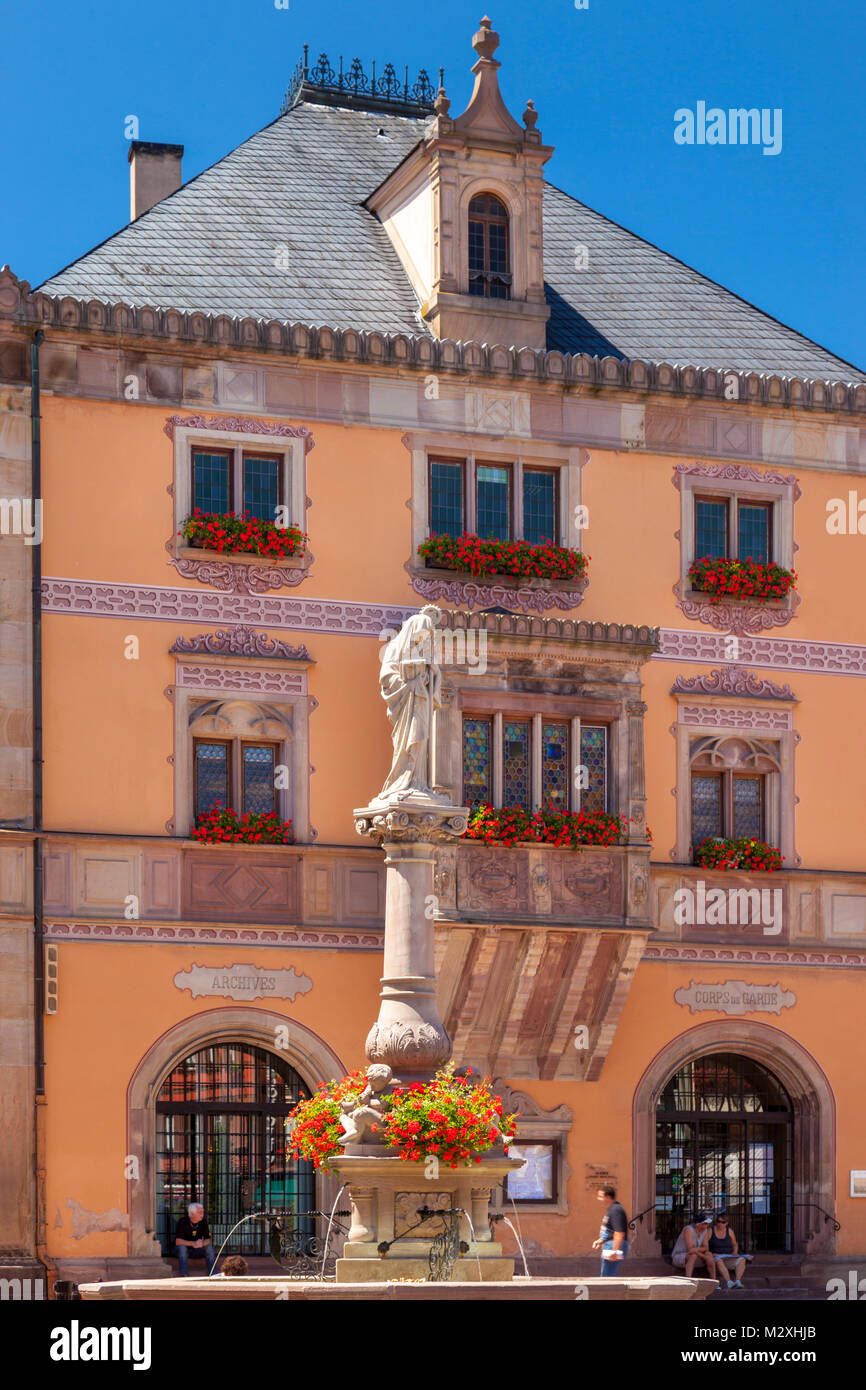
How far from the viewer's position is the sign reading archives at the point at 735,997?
31.8m

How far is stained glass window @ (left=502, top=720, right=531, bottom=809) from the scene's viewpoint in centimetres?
3064

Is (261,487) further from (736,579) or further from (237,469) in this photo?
(736,579)

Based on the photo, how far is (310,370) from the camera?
3128 centimetres

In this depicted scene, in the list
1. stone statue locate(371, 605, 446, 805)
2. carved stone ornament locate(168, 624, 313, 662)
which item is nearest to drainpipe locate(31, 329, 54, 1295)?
carved stone ornament locate(168, 624, 313, 662)

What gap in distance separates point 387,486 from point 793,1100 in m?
9.68

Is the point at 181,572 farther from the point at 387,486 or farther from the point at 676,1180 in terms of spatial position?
the point at 676,1180

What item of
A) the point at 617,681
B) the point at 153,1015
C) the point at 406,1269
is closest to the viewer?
the point at 406,1269

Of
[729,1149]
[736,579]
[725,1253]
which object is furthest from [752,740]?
[725,1253]

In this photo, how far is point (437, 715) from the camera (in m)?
30.0

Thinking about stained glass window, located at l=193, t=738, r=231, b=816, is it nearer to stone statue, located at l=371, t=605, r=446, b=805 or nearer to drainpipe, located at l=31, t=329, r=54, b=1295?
drainpipe, located at l=31, t=329, r=54, b=1295

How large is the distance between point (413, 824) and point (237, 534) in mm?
8906

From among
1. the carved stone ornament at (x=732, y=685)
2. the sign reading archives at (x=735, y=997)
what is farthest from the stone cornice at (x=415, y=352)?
the sign reading archives at (x=735, y=997)
